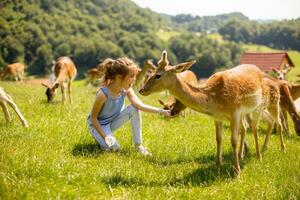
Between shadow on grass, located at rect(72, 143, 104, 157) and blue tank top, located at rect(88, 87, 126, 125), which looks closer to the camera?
shadow on grass, located at rect(72, 143, 104, 157)

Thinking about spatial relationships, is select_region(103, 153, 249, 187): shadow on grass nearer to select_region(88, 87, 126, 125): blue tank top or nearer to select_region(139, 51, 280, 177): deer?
select_region(139, 51, 280, 177): deer

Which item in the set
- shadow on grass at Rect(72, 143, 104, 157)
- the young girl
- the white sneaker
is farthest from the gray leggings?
shadow on grass at Rect(72, 143, 104, 157)

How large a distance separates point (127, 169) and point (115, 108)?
4.76ft

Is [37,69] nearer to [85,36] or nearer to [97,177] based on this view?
[85,36]

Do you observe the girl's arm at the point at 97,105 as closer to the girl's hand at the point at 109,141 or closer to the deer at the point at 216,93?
the girl's hand at the point at 109,141

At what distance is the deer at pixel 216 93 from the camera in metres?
6.25

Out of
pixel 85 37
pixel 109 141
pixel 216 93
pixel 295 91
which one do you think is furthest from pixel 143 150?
pixel 85 37

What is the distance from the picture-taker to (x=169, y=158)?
709 cm

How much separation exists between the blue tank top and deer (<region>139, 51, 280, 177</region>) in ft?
3.47

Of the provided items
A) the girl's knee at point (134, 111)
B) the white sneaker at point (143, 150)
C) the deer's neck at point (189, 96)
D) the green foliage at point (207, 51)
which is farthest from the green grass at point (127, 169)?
the green foliage at point (207, 51)

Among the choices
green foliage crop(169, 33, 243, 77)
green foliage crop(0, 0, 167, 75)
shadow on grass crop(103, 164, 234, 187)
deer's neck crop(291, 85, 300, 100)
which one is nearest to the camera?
shadow on grass crop(103, 164, 234, 187)

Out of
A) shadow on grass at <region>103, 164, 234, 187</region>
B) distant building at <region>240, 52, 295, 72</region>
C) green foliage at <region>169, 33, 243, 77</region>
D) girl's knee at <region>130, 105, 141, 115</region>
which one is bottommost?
green foliage at <region>169, 33, 243, 77</region>

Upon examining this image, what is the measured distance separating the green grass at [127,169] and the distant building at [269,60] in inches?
1039

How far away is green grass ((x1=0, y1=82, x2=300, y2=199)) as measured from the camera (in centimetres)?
534
